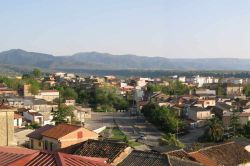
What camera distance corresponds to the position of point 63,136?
19.9 m

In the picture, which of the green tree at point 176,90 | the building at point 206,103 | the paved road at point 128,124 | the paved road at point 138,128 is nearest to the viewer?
the paved road at point 138,128

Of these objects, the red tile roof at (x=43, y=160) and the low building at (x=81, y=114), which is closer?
the red tile roof at (x=43, y=160)

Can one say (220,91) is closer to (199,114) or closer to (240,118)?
(199,114)

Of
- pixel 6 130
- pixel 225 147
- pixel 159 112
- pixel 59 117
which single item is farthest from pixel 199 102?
pixel 6 130

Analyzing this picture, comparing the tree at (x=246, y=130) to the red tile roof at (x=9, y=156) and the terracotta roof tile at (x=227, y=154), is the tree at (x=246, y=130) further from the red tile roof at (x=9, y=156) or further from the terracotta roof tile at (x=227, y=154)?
the red tile roof at (x=9, y=156)

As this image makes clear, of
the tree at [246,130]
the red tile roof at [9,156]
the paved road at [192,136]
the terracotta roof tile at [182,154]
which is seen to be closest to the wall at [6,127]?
the red tile roof at [9,156]

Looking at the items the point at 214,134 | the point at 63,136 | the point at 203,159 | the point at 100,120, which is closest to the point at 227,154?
the point at 203,159

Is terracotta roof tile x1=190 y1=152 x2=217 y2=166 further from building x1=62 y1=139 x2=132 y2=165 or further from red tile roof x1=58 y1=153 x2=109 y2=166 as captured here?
red tile roof x1=58 y1=153 x2=109 y2=166

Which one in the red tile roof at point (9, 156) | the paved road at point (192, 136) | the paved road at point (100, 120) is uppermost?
the red tile roof at point (9, 156)

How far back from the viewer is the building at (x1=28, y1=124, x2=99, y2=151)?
787 inches

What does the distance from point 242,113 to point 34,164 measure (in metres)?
40.7

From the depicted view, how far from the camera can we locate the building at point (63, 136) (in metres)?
20.0

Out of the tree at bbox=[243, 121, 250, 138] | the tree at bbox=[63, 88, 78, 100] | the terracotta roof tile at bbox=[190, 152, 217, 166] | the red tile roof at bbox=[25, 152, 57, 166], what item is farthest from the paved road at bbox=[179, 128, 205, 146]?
the red tile roof at bbox=[25, 152, 57, 166]

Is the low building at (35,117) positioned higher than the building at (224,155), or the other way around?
the building at (224,155)
